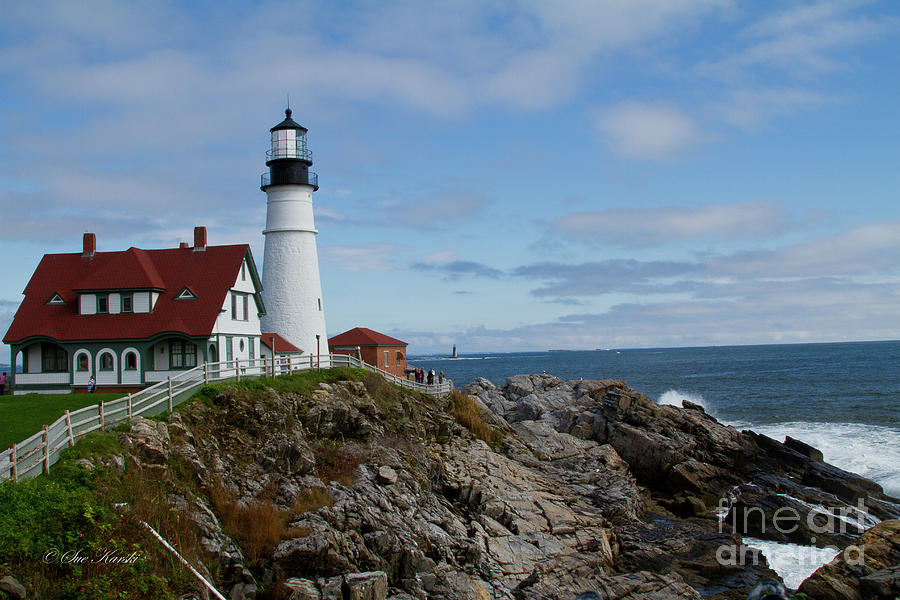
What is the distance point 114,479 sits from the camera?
46.4 ft

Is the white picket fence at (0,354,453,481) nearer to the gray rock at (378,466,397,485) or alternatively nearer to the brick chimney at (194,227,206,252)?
the gray rock at (378,466,397,485)

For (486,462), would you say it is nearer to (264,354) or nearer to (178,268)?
(264,354)

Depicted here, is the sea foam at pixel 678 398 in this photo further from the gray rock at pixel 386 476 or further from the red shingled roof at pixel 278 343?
the gray rock at pixel 386 476

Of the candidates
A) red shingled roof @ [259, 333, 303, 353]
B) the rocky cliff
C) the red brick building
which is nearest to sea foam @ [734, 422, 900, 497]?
the rocky cliff

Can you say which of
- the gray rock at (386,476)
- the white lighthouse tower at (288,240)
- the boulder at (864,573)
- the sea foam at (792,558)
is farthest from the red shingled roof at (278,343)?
the boulder at (864,573)

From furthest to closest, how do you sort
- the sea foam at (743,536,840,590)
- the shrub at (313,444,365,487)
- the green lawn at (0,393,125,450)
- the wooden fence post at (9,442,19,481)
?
the shrub at (313,444,365,487)
the sea foam at (743,536,840,590)
the green lawn at (0,393,125,450)
the wooden fence post at (9,442,19,481)

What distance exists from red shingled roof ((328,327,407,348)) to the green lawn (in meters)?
15.6

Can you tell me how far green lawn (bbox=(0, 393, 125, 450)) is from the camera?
661 inches

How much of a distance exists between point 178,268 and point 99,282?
2.97 metres

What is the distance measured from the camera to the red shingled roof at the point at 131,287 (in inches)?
1048

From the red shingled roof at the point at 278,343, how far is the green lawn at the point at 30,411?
8.61 metres

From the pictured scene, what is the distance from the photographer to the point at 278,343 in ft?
103

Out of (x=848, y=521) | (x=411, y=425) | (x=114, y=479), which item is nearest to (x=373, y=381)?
(x=411, y=425)

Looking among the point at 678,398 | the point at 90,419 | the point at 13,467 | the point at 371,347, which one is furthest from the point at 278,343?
the point at 678,398
